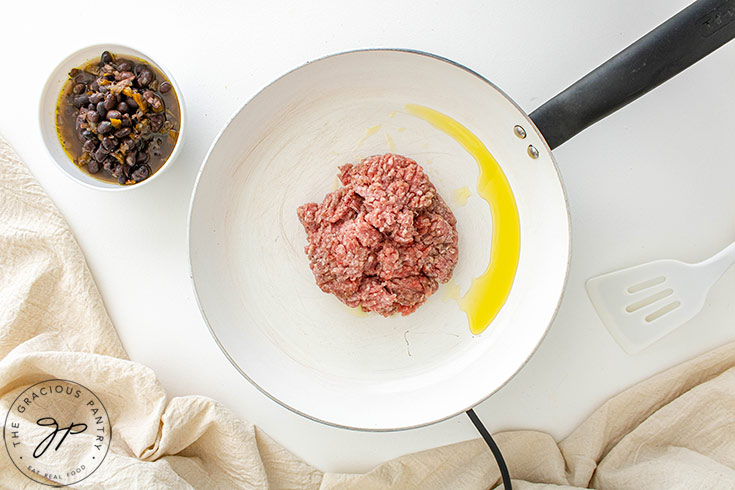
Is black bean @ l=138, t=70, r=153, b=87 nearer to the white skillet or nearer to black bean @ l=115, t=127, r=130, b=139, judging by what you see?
black bean @ l=115, t=127, r=130, b=139

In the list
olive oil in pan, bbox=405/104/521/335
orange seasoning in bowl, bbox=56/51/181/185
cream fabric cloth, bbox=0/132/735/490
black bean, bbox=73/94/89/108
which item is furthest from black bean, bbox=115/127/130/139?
olive oil in pan, bbox=405/104/521/335

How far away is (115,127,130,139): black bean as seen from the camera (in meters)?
1.23

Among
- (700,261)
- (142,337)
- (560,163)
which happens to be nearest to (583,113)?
(560,163)

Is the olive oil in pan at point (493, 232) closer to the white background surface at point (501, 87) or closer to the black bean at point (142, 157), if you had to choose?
the white background surface at point (501, 87)

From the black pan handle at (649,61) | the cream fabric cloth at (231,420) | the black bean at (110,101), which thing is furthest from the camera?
the cream fabric cloth at (231,420)

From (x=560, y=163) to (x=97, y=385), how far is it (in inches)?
45.4

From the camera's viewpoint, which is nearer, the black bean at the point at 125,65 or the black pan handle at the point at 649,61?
the black pan handle at the point at 649,61

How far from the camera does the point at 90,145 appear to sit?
4.17ft

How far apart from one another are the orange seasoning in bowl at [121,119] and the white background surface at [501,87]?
0.30 feet

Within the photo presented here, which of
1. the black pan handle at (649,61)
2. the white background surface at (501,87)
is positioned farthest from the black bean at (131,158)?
the black pan handle at (649,61)

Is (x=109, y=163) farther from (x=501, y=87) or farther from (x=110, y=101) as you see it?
(x=501, y=87)

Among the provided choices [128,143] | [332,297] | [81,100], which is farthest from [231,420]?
[81,100]

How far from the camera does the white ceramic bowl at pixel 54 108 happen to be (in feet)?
4.11

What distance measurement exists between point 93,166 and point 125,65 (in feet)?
0.73
